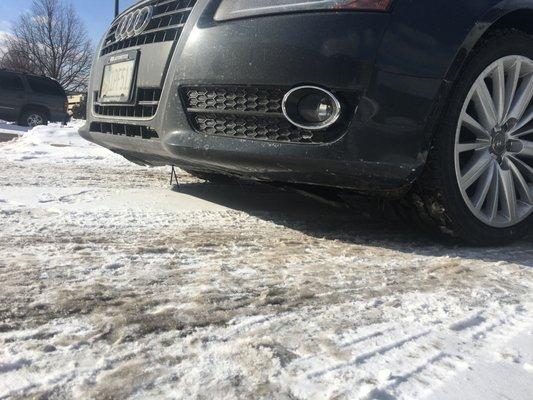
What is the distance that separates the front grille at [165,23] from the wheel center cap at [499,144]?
167 centimetres

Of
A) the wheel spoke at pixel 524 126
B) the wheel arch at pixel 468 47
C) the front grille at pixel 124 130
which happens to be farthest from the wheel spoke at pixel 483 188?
the front grille at pixel 124 130

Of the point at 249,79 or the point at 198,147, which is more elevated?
the point at 249,79

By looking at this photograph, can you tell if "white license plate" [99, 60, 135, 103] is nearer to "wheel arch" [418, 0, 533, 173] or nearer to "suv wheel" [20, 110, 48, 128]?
"wheel arch" [418, 0, 533, 173]

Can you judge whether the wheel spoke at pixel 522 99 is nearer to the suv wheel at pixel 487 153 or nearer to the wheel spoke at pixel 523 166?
the suv wheel at pixel 487 153

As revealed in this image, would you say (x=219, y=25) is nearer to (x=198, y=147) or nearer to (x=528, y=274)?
(x=198, y=147)

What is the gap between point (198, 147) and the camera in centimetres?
241

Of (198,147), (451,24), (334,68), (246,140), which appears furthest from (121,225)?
(451,24)

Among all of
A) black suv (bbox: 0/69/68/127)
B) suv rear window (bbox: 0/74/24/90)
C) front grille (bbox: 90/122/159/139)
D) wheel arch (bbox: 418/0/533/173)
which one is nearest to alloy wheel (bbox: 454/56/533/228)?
wheel arch (bbox: 418/0/533/173)

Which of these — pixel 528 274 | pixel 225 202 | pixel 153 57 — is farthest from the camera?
pixel 225 202

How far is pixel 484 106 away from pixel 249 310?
1.63m

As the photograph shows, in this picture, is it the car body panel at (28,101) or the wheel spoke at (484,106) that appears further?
the car body panel at (28,101)

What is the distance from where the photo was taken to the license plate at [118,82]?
2.90 metres

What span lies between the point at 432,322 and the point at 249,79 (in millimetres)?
1313

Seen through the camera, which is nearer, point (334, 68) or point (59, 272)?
point (59, 272)
